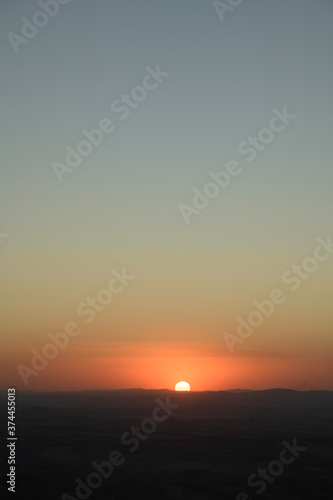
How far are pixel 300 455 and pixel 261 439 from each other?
663 inches

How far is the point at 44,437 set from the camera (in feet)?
260

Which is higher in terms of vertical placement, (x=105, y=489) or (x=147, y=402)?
(x=147, y=402)

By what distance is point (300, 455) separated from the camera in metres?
65.8

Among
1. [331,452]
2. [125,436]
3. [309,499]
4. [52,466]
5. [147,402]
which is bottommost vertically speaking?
[309,499]

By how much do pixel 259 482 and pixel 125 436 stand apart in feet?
126

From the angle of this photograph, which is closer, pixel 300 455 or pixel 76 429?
pixel 300 455

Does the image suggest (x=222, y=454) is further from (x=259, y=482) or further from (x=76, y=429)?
(x=76, y=429)

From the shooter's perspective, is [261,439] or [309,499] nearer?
[309,499]

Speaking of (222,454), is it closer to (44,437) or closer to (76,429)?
(44,437)

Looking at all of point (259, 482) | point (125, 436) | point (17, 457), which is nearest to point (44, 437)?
point (125, 436)

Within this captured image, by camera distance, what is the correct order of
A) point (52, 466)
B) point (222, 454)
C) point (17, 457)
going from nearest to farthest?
point (52, 466) → point (17, 457) → point (222, 454)

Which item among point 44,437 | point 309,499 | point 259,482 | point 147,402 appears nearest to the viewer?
point 309,499

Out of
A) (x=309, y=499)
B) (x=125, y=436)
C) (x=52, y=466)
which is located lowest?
(x=309, y=499)

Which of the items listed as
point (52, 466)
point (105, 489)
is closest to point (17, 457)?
point (52, 466)
